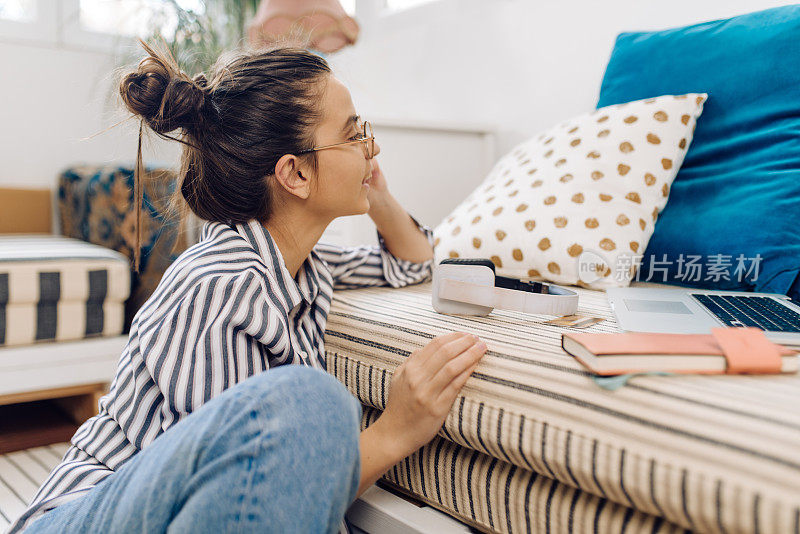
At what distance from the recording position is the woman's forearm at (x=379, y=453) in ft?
2.19

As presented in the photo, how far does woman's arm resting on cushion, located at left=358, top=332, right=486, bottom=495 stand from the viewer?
25.7 inches

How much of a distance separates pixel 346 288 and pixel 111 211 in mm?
957

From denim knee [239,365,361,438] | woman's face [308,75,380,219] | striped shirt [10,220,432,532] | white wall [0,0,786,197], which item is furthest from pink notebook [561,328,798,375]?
white wall [0,0,786,197]

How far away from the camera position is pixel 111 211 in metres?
1.73

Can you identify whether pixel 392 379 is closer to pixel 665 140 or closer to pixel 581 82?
pixel 665 140

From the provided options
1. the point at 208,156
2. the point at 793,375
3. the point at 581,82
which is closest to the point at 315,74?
the point at 208,156

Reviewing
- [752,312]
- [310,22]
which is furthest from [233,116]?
[310,22]

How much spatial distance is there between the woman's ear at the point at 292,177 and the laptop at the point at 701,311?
1.38 feet

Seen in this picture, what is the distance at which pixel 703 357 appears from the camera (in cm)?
56

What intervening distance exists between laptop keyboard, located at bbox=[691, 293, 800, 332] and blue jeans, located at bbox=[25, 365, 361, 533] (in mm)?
446

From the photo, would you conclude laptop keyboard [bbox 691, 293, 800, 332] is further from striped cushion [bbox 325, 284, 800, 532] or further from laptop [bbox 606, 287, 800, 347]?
striped cushion [bbox 325, 284, 800, 532]

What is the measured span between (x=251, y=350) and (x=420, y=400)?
0.59ft

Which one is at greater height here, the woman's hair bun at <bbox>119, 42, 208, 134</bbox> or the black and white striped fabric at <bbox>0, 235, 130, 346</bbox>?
the woman's hair bun at <bbox>119, 42, 208, 134</bbox>

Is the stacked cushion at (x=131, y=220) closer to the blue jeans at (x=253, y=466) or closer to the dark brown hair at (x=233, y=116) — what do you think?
the dark brown hair at (x=233, y=116)
